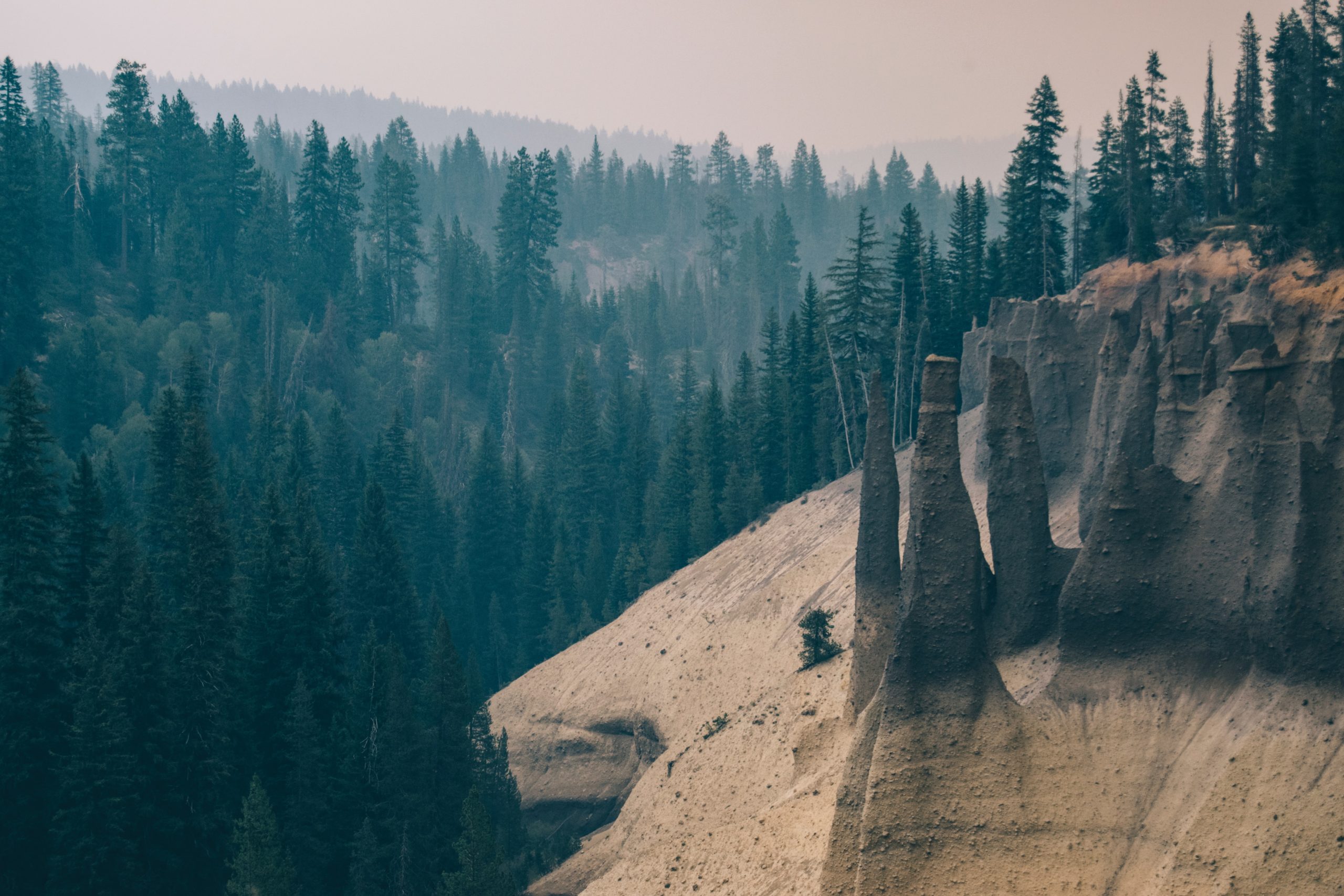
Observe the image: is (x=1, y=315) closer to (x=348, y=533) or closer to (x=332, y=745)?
(x=348, y=533)

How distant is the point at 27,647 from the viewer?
4094cm

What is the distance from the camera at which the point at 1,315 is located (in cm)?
7888

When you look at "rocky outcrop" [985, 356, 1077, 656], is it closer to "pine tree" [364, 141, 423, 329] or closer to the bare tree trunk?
the bare tree trunk

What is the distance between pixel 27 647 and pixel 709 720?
79.8 feet

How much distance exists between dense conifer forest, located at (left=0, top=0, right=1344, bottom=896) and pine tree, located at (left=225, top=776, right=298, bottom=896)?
15 cm

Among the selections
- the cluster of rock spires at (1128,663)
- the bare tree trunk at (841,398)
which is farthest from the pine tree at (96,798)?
the bare tree trunk at (841,398)

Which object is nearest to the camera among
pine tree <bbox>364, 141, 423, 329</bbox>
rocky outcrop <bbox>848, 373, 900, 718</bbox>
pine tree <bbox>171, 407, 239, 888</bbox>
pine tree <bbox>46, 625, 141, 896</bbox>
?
rocky outcrop <bbox>848, 373, 900, 718</bbox>

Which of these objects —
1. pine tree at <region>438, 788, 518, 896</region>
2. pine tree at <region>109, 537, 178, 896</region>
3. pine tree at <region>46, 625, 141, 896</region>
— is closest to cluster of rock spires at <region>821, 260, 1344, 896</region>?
pine tree at <region>438, 788, 518, 896</region>

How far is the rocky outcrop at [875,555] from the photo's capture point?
102 feet

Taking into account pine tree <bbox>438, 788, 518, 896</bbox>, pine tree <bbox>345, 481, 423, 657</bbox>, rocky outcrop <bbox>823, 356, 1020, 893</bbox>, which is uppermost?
rocky outcrop <bbox>823, 356, 1020, 893</bbox>

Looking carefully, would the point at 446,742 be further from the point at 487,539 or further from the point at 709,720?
the point at 487,539

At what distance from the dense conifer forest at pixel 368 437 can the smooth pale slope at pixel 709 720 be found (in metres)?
4.23

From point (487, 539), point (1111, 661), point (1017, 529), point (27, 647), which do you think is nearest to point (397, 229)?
point (487, 539)

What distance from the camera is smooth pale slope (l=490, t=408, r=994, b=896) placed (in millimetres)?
32125
